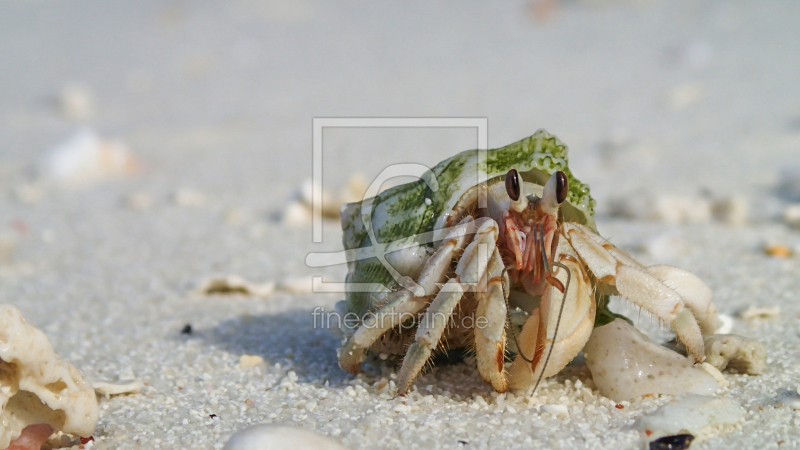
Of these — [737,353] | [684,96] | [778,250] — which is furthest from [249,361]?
[684,96]

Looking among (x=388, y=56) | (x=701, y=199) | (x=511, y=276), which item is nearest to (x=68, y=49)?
(x=388, y=56)

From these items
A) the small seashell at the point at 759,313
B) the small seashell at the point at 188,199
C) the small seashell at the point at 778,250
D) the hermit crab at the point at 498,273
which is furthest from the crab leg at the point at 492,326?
the small seashell at the point at 188,199

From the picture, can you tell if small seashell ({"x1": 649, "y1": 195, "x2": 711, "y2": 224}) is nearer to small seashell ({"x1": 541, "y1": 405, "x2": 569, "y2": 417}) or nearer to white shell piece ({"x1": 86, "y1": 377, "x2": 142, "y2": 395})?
small seashell ({"x1": 541, "y1": 405, "x2": 569, "y2": 417})

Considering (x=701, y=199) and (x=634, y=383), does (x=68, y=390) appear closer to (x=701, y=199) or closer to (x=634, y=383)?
(x=634, y=383)

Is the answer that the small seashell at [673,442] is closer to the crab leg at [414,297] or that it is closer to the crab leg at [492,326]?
the crab leg at [492,326]

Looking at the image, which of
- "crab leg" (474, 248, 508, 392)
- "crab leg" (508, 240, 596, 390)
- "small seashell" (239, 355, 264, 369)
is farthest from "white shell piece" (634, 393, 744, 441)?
"small seashell" (239, 355, 264, 369)
